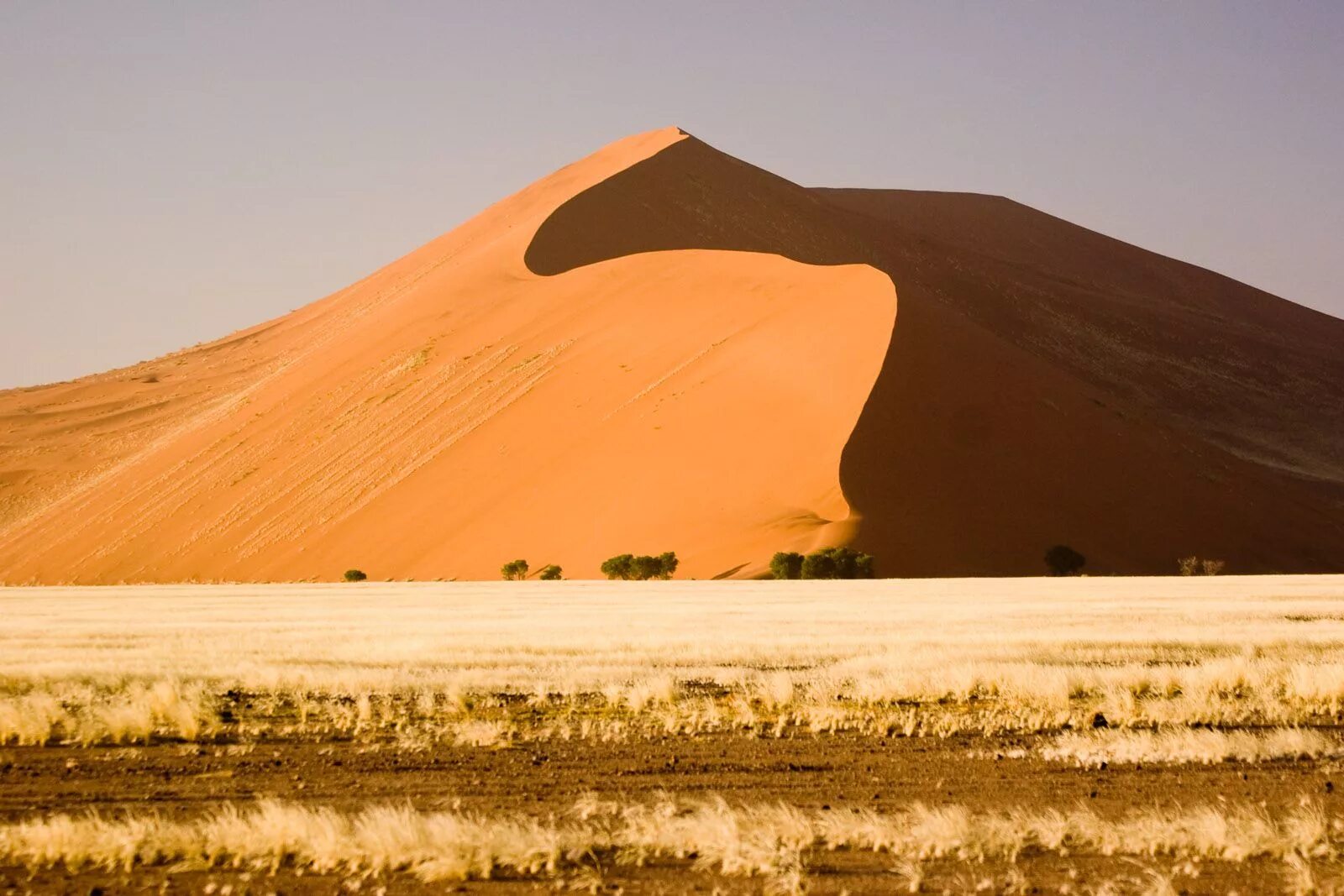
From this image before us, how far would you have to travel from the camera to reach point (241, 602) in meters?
30.8

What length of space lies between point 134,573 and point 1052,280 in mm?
71233

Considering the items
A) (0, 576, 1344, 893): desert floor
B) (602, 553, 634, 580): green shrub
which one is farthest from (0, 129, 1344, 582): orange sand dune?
(0, 576, 1344, 893): desert floor

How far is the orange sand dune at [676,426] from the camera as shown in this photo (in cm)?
4303

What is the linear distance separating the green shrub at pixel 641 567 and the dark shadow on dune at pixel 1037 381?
6.12m

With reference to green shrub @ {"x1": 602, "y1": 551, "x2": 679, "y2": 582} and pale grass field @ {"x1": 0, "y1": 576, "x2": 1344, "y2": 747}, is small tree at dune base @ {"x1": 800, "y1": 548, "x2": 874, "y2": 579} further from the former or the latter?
pale grass field @ {"x1": 0, "y1": 576, "x2": 1344, "y2": 747}

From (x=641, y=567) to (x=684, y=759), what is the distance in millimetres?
29781

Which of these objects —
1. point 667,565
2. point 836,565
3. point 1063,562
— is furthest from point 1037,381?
point 667,565

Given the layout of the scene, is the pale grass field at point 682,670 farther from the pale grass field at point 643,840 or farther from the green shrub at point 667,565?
the green shrub at point 667,565

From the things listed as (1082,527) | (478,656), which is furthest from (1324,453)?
(478,656)

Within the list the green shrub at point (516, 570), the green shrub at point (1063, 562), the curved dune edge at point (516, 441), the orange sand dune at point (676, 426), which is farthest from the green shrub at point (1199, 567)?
the green shrub at point (516, 570)

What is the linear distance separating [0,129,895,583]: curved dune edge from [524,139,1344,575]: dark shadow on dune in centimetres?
240

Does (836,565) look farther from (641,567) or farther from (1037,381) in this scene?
(1037,381)

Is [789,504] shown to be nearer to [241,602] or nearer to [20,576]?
[241,602]

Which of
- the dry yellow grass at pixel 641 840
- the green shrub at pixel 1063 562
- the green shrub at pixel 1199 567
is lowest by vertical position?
the green shrub at pixel 1199 567
